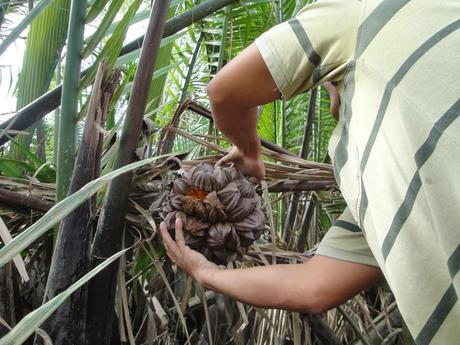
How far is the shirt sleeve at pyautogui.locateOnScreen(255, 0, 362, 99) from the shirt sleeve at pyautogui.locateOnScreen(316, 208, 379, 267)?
192 mm

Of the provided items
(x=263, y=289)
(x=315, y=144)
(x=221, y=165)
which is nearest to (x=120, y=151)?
(x=221, y=165)

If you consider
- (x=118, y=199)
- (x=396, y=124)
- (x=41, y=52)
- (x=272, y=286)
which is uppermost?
(x=41, y=52)

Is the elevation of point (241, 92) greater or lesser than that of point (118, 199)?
greater

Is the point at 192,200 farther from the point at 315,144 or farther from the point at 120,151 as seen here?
the point at 315,144

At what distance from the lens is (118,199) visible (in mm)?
758

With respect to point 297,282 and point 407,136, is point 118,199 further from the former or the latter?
point 407,136

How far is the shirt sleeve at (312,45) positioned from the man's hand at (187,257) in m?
0.25

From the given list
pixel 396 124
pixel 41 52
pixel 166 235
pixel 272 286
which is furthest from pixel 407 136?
pixel 41 52

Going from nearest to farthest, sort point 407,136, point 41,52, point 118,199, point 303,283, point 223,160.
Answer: point 407,136, point 303,283, point 118,199, point 223,160, point 41,52

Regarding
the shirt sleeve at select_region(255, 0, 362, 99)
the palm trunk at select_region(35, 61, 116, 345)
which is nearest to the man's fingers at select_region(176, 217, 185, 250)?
the palm trunk at select_region(35, 61, 116, 345)

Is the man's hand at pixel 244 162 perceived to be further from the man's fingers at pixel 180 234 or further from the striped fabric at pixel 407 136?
the striped fabric at pixel 407 136

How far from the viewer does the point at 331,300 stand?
64 centimetres

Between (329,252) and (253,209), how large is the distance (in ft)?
0.43

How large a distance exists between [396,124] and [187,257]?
354 mm
